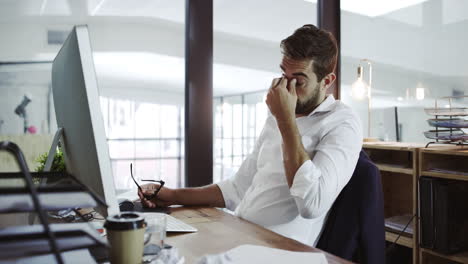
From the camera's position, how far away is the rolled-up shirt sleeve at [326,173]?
125cm

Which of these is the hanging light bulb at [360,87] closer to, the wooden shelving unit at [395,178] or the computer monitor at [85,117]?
the wooden shelving unit at [395,178]

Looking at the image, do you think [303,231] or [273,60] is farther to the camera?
[273,60]

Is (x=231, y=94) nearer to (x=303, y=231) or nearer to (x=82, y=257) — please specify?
(x=303, y=231)

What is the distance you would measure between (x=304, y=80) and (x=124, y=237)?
3.23 feet

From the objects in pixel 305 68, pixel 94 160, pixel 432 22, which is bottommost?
pixel 94 160

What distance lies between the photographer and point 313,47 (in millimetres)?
1498

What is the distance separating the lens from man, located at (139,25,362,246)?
129 cm

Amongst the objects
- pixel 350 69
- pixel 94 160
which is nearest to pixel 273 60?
pixel 350 69

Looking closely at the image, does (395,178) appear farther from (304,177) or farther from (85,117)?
(85,117)

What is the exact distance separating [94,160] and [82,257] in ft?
0.57

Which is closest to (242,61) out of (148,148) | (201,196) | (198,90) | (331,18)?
(198,90)

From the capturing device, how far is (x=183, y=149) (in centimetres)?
257

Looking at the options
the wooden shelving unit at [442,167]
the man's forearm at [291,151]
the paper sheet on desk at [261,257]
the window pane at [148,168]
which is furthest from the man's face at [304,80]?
the window pane at [148,168]

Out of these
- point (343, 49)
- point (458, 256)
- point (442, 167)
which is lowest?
point (458, 256)
